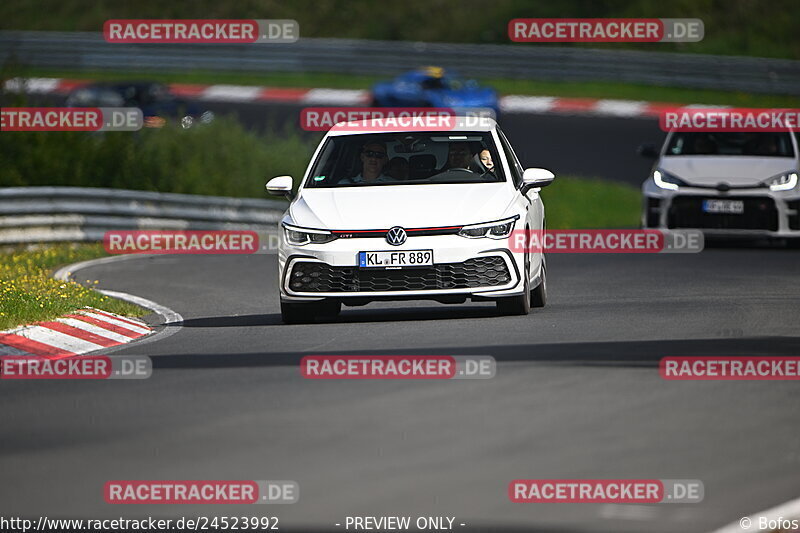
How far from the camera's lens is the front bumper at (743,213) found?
779 inches

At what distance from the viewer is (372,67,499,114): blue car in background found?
1436 inches

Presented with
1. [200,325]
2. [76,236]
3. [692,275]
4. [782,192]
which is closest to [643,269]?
[692,275]

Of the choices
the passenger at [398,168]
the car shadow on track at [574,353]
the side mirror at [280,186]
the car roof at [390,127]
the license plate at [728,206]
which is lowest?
the license plate at [728,206]

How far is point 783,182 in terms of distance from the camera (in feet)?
65.5

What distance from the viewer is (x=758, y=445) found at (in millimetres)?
7352

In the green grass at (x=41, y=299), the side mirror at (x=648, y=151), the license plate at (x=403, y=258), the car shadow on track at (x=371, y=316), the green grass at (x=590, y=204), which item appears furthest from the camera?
the green grass at (x=590, y=204)

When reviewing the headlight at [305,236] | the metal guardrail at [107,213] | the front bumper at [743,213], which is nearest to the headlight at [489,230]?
the headlight at [305,236]

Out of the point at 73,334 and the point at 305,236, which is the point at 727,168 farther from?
the point at 73,334

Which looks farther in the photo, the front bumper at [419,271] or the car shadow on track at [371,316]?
the car shadow on track at [371,316]

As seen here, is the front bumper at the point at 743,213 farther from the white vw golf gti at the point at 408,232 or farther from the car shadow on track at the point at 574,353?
the car shadow on track at the point at 574,353

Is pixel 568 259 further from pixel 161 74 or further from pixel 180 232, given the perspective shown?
pixel 161 74

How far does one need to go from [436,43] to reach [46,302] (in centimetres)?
3485

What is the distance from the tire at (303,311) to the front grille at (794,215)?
907 centimetres

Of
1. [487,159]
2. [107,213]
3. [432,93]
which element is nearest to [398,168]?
[487,159]
